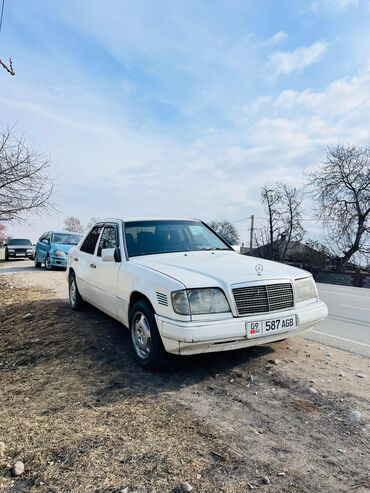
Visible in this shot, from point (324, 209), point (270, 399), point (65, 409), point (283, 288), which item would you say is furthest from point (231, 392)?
point (324, 209)

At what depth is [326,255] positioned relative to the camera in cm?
3306

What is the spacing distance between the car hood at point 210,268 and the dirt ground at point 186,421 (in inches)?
39.9

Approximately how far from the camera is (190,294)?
3584mm

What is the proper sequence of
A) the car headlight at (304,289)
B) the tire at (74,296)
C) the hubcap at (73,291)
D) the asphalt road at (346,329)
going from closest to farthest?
the car headlight at (304,289)
the asphalt road at (346,329)
the tire at (74,296)
the hubcap at (73,291)

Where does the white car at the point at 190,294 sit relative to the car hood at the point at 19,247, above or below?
below

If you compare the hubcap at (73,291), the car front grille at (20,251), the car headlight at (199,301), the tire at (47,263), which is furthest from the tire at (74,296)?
the car front grille at (20,251)

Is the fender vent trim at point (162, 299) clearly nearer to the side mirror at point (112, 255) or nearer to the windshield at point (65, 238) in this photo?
the side mirror at point (112, 255)

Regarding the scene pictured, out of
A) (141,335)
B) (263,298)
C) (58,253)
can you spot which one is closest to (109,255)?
(141,335)

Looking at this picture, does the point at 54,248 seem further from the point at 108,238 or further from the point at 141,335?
the point at 141,335

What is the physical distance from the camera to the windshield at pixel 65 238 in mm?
17089

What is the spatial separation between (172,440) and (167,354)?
1200 mm

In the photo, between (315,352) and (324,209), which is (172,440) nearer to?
(315,352)

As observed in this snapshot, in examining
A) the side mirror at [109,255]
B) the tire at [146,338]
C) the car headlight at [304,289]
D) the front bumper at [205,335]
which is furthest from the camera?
the side mirror at [109,255]

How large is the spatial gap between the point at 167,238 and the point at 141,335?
153 cm
